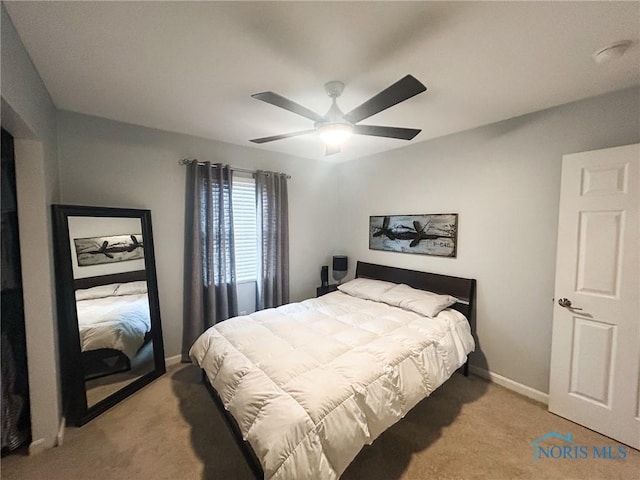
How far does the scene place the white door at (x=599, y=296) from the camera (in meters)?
1.89

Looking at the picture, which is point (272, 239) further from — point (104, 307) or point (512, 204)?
point (512, 204)

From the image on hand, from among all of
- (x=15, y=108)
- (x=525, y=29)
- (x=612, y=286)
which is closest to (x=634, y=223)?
(x=612, y=286)

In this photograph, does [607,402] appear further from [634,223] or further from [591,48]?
[591,48]

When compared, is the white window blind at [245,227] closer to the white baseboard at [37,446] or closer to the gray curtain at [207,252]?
the gray curtain at [207,252]

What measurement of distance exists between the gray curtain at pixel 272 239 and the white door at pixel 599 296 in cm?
290

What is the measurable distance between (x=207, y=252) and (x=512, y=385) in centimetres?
346

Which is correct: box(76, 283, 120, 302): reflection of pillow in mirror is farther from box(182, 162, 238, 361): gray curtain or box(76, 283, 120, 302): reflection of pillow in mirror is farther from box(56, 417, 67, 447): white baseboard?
box(56, 417, 67, 447): white baseboard

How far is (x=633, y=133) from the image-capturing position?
6.43ft

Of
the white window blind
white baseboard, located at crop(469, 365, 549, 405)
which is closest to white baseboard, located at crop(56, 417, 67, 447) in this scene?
the white window blind

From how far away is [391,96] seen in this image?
4.89 ft

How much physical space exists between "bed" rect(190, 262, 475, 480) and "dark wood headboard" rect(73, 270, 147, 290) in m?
0.99

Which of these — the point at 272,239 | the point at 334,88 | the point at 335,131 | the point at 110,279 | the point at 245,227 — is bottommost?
the point at 110,279

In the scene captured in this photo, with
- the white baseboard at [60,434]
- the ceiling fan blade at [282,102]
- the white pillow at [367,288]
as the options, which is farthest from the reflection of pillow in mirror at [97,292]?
the white pillow at [367,288]

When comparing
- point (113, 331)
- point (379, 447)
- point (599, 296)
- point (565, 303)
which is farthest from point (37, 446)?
point (599, 296)
